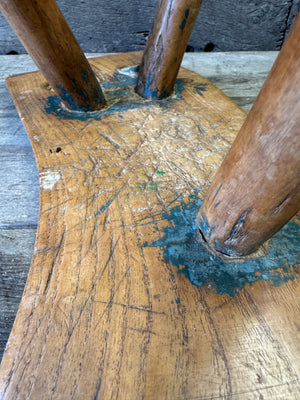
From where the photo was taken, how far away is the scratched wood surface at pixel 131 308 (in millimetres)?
468

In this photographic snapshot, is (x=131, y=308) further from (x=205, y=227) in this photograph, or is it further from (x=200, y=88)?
(x=200, y=88)

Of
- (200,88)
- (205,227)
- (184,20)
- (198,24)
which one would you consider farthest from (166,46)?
(198,24)

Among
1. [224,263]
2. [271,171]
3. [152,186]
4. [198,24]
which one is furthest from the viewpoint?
[198,24]

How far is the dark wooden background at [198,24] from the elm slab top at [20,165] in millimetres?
277

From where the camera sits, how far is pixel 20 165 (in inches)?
40.4

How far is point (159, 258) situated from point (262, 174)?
253 millimetres

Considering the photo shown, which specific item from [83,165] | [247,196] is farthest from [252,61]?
[247,196]

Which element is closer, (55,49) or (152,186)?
(152,186)

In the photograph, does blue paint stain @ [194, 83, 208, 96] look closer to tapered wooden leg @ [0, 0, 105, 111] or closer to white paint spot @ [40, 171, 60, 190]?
tapered wooden leg @ [0, 0, 105, 111]

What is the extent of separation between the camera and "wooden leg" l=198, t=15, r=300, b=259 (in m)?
0.42

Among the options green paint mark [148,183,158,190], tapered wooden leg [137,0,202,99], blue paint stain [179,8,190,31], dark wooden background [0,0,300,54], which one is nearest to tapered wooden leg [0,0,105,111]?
tapered wooden leg [137,0,202,99]

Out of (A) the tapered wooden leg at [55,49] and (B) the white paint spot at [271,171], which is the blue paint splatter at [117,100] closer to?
(A) the tapered wooden leg at [55,49]

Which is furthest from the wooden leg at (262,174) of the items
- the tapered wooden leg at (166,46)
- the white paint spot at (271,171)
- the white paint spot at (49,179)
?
the tapered wooden leg at (166,46)

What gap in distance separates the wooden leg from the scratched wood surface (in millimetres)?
96
